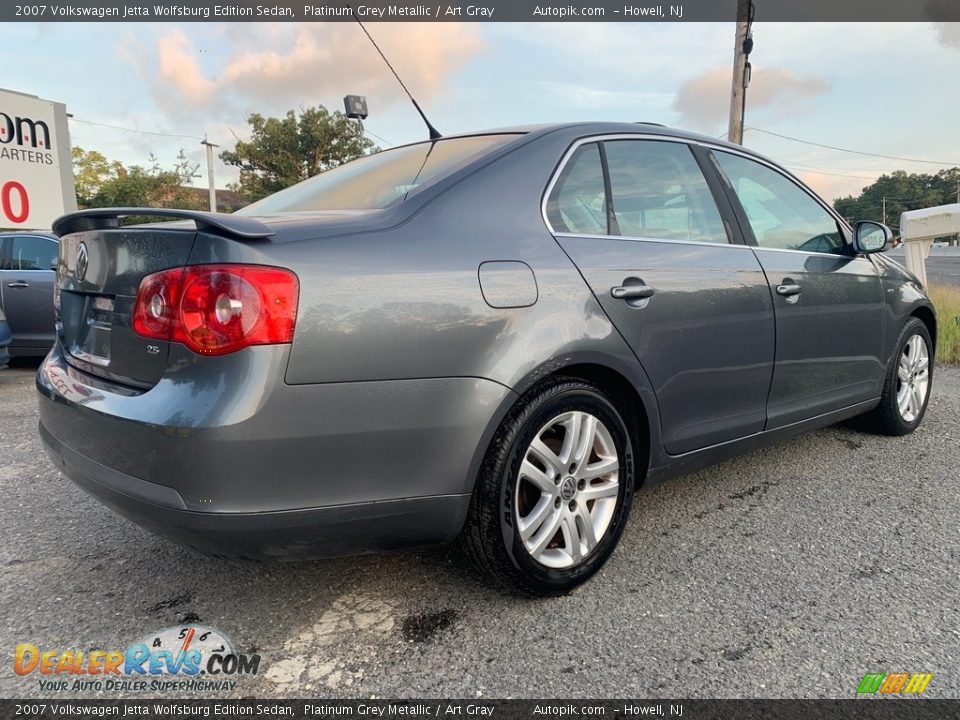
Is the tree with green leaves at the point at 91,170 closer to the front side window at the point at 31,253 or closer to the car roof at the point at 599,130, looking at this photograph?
the front side window at the point at 31,253

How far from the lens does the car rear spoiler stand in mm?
1745

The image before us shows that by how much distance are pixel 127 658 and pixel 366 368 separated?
1.12m

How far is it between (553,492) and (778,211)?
6.69 ft

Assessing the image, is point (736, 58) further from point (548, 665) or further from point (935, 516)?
point (548, 665)

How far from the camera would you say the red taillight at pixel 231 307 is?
1700mm

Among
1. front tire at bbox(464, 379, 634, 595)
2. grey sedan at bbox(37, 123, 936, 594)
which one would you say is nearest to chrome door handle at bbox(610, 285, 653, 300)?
grey sedan at bbox(37, 123, 936, 594)

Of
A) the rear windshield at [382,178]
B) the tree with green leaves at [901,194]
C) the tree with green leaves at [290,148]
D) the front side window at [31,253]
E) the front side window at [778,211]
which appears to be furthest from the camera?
the tree with green leaves at [901,194]

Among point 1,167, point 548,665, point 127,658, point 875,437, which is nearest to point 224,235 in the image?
point 127,658

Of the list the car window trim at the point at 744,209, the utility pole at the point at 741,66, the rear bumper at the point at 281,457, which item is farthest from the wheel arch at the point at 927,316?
the utility pole at the point at 741,66

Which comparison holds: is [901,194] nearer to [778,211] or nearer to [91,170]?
[91,170]

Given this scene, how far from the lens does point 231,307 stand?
1.70 m

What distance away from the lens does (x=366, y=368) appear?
1.82 m


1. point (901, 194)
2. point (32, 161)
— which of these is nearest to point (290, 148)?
point (32, 161)

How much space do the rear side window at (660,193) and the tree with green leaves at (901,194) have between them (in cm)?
8743
